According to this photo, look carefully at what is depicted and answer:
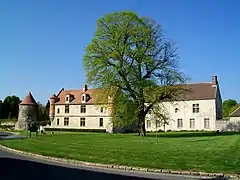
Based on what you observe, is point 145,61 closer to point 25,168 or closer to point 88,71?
point 88,71

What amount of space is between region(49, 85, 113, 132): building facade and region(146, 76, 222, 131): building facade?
1110 centimetres

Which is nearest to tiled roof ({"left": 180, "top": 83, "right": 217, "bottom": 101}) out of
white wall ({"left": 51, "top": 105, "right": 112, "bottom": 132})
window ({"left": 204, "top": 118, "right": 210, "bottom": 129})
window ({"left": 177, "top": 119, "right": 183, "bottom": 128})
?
window ({"left": 204, "top": 118, "right": 210, "bottom": 129})

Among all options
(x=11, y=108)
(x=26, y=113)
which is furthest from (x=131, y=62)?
(x=11, y=108)

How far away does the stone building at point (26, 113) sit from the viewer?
67.6 m

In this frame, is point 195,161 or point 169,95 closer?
point 195,161

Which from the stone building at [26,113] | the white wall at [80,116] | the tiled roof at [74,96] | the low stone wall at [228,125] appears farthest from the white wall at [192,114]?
the stone building at [26,113]

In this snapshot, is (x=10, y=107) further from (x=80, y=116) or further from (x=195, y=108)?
(x=195, y=108)

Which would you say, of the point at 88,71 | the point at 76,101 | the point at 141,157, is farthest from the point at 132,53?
the point at 76,101

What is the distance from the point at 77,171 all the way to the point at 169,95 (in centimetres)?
2524

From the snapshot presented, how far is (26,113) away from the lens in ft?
222

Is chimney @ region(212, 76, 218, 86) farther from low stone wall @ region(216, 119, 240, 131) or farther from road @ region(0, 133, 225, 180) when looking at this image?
road @ region(0, 133, 225, 180)

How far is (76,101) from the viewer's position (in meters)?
67.6

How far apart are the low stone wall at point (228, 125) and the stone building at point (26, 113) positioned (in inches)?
1509

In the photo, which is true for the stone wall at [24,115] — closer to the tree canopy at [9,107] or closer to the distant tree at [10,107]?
the tree canopy at [9,107]
